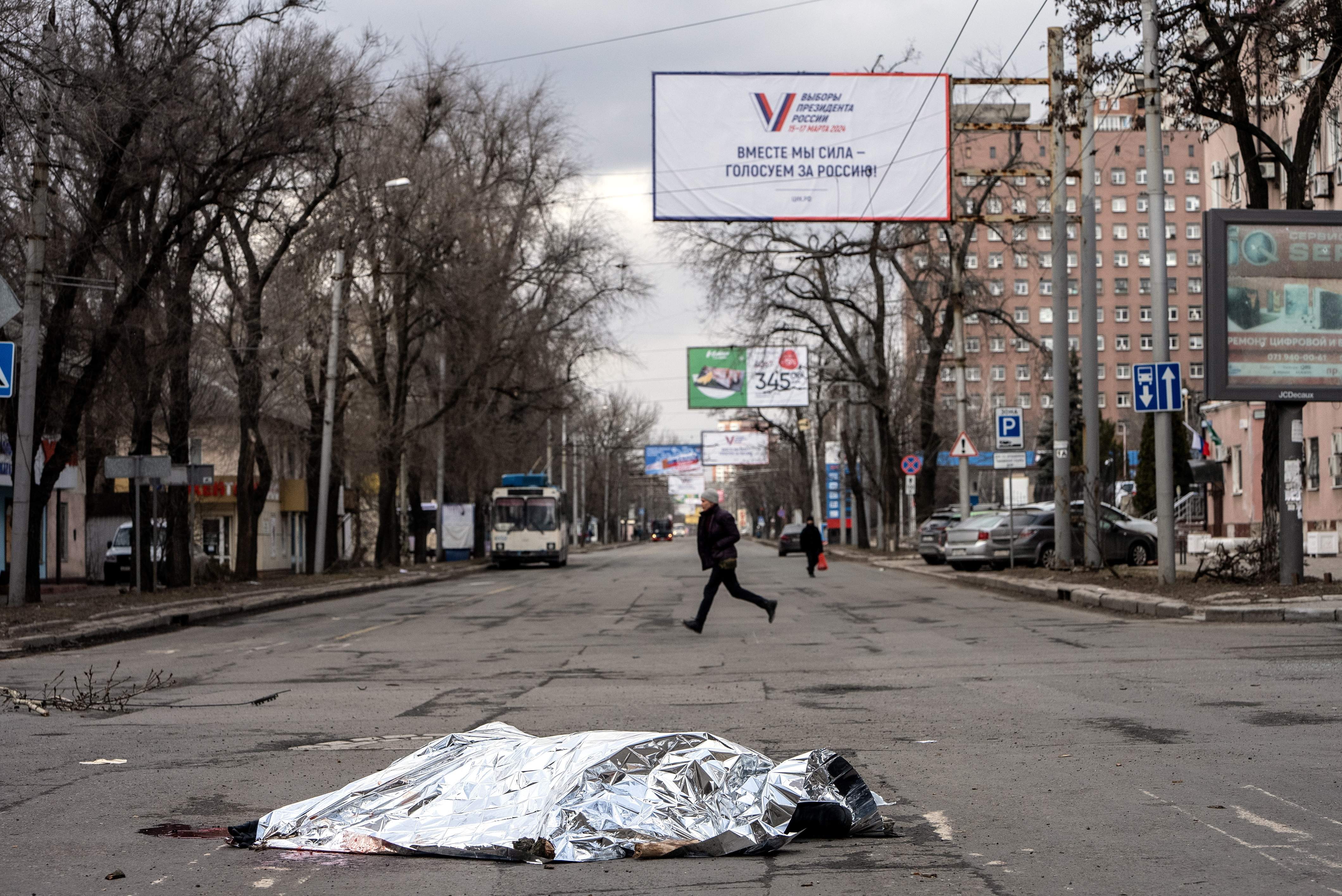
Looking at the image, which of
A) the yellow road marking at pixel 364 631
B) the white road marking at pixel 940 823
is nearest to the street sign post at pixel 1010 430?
the yellow road marking at pixel 364 631

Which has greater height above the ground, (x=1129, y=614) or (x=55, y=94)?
(x=55, y=94)

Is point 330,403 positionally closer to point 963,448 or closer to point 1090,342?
point 963,448

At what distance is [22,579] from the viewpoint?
2094cm

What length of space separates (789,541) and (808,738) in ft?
175

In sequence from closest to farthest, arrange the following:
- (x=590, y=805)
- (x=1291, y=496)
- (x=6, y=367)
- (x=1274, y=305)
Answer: (x=590, y=805), (x=6, y=367), (x=1291, y=496), (x=1274, y=305)

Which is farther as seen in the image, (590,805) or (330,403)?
(330,403)

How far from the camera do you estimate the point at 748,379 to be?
183ft

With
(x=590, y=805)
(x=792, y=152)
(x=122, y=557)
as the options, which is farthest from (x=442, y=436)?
(x=590, y=805)

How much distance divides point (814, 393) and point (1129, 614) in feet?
171

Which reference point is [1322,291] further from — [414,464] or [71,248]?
[414,464]

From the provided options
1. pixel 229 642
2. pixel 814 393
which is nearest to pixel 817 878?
pixel 229 642

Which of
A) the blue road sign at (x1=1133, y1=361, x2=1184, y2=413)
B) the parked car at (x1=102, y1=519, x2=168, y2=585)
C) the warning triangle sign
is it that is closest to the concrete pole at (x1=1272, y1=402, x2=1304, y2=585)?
the blue road sign at (x1=1133, y1=361, x2=1184, y2=413)

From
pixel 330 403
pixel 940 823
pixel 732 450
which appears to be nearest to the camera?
pixel 940 823

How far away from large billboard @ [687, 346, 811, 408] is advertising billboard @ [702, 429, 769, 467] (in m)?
25.5
